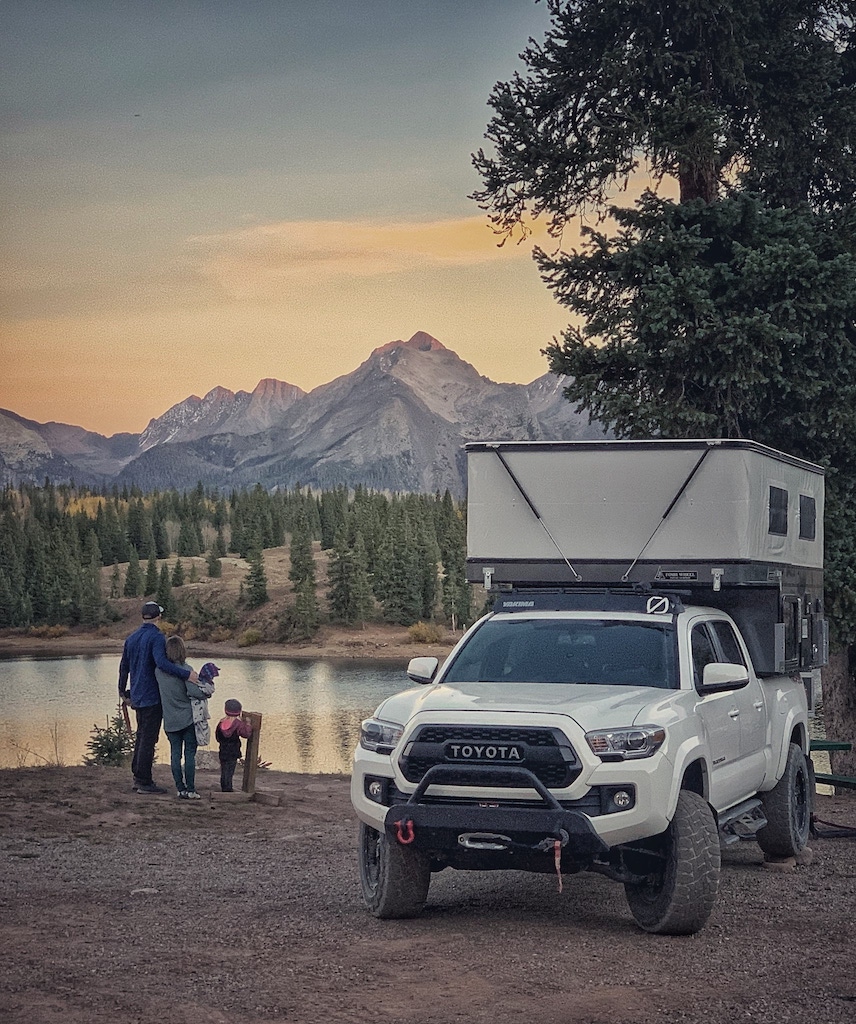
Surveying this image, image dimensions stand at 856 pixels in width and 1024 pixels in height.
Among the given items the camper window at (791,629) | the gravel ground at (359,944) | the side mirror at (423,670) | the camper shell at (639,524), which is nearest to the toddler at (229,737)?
the gravel ground at (359,944)

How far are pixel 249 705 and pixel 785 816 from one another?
47.7 metres

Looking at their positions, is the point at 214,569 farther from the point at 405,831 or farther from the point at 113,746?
the point at 405,831

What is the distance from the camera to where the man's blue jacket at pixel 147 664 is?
15.1 m

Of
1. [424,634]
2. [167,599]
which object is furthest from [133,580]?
[424,634]

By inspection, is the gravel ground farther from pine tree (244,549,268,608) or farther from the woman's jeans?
pine tree (244,549,268,608)

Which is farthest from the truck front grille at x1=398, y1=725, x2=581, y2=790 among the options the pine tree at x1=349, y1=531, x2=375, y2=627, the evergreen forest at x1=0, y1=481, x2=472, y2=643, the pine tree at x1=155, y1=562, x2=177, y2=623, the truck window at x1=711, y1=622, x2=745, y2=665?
the pine tree at x1=155, y1=562, x2=177, y2=623

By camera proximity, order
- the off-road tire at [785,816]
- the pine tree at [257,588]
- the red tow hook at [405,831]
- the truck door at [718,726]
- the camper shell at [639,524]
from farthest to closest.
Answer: the pine tree at [257,588] → the off-road tire at [785,816] → the camper shell at [639,524] → the truck door at [718,726] → the red tow hook at [405,831]

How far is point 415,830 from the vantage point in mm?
8461

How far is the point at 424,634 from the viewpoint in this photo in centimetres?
12038

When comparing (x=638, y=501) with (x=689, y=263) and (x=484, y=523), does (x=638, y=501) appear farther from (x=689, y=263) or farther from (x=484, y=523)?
(x=689, y=263)

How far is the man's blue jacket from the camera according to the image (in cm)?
1507

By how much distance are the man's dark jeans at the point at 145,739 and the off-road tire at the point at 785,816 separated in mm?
6830

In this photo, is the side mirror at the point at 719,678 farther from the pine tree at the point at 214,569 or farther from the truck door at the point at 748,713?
the pine tree at the point at 214,569

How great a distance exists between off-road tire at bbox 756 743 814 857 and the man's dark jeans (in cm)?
683
